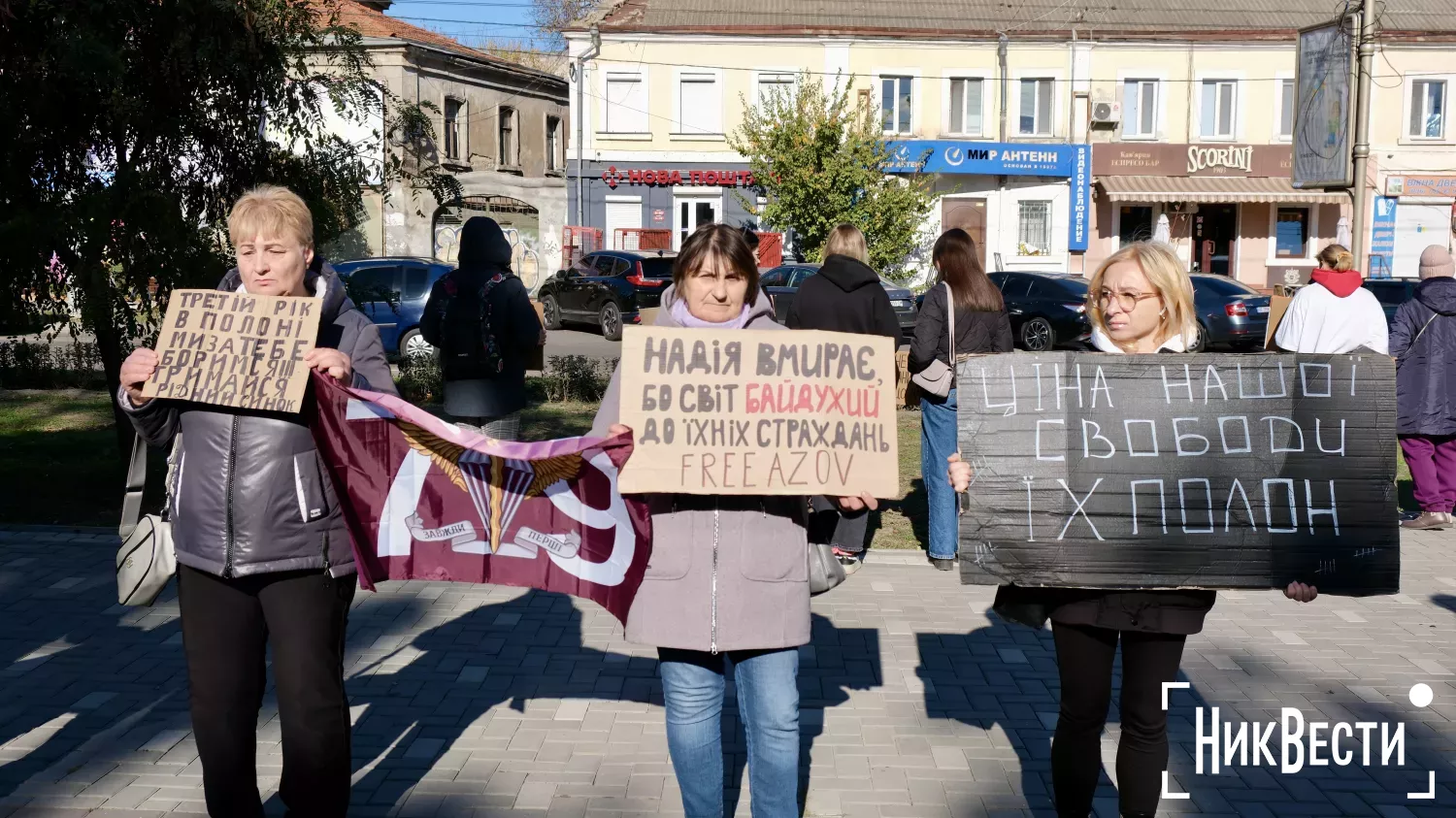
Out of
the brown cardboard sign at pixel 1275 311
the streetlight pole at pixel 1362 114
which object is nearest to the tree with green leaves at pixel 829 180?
the streetlight pole at pixel 1362 114

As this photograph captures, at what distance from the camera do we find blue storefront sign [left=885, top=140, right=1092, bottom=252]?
37.6m

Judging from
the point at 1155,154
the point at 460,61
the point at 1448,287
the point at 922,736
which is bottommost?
the point at 922,736

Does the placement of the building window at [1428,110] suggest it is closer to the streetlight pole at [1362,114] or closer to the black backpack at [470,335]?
the streetlight pole at [1362,114]

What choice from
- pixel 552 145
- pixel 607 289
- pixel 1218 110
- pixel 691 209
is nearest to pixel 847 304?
pixel 607 289

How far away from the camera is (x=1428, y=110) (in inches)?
1494

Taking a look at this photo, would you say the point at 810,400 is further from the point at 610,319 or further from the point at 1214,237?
the point at 1214,237

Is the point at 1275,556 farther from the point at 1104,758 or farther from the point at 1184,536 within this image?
the point at 1104,758

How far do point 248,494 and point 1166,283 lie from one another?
2.67 metres

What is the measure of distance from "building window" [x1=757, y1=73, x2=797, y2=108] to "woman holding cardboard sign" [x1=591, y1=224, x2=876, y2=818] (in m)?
34.4

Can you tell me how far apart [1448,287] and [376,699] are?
7617 mm

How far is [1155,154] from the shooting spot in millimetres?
38062

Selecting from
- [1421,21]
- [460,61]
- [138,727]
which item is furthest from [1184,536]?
[1421,21]

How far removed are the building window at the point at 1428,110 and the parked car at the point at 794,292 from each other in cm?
2196

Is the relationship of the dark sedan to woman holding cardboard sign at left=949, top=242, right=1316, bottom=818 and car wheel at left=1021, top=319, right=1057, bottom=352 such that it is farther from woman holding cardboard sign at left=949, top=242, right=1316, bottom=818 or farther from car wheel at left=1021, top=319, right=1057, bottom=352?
woman holding cardboard sign at left=949, top=242, right=1316, bottom=818
